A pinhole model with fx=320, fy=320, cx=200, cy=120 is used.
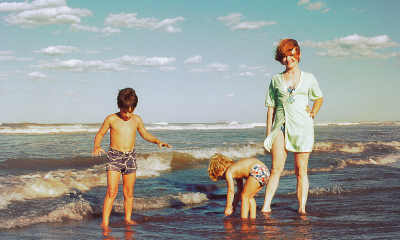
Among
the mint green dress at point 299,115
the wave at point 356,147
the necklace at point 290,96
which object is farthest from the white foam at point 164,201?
the wave at point 356,147

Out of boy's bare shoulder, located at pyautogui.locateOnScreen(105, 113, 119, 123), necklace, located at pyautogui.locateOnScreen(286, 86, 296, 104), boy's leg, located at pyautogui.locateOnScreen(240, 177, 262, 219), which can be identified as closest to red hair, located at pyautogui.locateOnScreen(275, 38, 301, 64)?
necklace, located at pyautogui.locateOnScreen(286, 86, 296, 104)

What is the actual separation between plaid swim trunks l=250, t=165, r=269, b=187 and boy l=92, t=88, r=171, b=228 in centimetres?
125

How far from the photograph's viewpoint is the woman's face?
4.18 metres

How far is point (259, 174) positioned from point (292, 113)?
0.91 metres

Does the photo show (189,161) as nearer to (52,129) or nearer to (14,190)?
(14,190)

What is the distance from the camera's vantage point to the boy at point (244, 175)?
162 inches

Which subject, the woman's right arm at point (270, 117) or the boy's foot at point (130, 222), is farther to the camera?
the woman's right arm at point (270, 117)

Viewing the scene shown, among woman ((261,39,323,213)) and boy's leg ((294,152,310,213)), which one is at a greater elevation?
woman ((261,39,323,213))

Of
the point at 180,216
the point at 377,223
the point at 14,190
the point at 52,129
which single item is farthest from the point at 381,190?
the point at 52,129

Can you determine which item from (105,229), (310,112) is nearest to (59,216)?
(105,229)

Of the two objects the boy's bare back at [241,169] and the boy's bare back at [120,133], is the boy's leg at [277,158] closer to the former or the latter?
the boy's bare back at [241,169]

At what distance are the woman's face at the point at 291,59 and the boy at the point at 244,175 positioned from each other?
1.36 metres

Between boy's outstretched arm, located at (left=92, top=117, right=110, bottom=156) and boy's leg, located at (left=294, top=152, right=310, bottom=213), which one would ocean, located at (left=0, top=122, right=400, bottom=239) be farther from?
boy's outstretched arm, located at (left=92, top=117, right=110, bottom=156)

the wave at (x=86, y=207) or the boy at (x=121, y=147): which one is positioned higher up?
the boy at (x=121, y=147)
